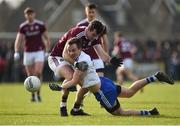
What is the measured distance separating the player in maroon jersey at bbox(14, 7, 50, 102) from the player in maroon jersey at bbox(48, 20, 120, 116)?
490cm

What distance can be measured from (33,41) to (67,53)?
6.65 metres

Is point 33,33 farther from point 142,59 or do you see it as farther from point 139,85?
point 142,59

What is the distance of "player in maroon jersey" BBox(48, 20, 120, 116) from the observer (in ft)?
46.2

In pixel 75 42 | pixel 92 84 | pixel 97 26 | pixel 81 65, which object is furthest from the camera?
pixel 97 26

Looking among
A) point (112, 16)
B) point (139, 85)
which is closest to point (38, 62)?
point (139, 85)

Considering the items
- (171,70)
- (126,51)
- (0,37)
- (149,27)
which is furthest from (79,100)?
(149,27)

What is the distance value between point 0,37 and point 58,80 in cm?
2396

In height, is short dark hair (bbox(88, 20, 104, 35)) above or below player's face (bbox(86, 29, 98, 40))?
above

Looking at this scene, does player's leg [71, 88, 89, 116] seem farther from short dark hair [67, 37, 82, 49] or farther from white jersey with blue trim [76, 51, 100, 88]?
short dark hair [67, 37, 82, 49]

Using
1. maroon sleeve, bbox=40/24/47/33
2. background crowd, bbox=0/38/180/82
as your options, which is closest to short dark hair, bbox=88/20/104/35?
maroon sleeve, bbox=40/24/47/33

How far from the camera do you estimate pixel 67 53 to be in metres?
14.0

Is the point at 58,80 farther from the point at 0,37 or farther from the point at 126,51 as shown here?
the point at 0,37

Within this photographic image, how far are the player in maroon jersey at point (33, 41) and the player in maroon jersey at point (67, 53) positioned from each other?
490cm

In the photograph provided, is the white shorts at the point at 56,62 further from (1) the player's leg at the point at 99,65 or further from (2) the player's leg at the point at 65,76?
(1) the player's leg at the point at 99,65
